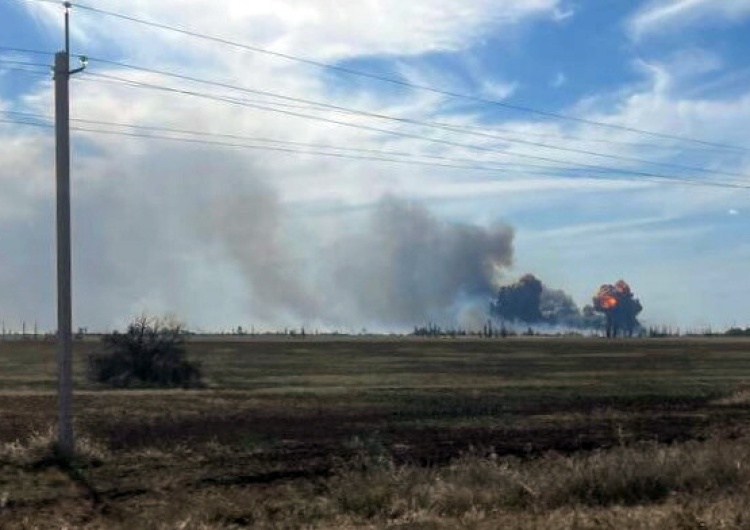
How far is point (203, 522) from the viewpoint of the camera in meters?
15.6

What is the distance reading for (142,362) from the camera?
205 ft

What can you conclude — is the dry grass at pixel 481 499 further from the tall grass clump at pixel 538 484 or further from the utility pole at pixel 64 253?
the utility pole at pixel 64 253

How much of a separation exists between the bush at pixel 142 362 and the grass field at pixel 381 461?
12391mm

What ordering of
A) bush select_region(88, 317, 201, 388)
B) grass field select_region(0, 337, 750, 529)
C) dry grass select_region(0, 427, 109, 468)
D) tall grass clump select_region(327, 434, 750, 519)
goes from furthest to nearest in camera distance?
bush select_region(88, 317, 201, 388) → dry grass select_region(0, 427, 109, 468) → tall grass clump select_region(327, 434, 750, 519) → grass field select_region(0, 337, 750, 529)

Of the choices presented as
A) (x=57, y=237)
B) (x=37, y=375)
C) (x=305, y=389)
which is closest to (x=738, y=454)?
(x=57, y=237)

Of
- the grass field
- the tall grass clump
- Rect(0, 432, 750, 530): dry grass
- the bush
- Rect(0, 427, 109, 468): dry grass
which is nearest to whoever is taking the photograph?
Rect(0, 432, 750, 530): dry grass

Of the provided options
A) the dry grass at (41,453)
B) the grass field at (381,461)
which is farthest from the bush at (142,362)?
the dry grass at (41,453)

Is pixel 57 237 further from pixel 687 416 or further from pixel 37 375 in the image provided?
pixel 37 375

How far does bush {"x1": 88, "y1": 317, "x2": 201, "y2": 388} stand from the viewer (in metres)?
60.8

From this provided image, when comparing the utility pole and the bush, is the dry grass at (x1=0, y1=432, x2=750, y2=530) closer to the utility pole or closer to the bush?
the utility pole

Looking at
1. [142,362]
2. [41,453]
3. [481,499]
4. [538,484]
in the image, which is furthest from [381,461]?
[142,362]

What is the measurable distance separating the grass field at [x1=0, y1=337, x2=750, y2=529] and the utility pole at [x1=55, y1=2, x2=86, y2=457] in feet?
2.26

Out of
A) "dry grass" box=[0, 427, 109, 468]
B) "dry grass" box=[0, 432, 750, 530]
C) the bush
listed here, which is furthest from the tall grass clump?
the bush

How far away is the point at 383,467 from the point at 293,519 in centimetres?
365
